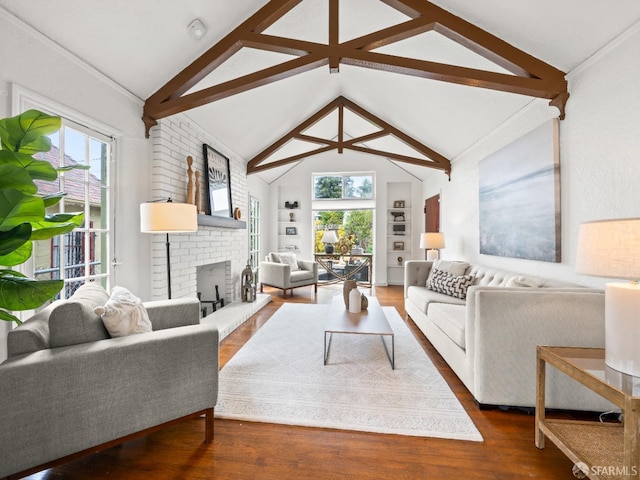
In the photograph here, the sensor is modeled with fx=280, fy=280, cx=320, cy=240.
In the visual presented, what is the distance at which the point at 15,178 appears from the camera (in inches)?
35.7

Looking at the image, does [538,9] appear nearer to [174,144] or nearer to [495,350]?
[495,350]

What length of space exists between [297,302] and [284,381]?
2.55 meters

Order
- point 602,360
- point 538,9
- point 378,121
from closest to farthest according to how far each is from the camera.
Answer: point 602,360 → point 538,9 → point 378,121

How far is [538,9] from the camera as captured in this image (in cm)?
192

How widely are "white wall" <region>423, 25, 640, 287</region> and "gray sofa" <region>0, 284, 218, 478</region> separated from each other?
2693 millimetres

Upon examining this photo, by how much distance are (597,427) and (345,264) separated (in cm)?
529

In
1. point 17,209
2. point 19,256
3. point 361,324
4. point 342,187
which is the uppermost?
point 342,187

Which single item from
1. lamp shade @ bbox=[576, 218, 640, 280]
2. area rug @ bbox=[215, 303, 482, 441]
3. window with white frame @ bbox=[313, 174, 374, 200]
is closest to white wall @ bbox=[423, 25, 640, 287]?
lamp shade @ bbox=[576, 218, 640, 280]

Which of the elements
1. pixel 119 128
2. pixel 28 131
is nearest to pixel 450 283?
pixel 28 131

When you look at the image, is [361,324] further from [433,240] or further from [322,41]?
[322,41]

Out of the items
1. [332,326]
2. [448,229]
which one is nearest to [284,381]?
[332,326]

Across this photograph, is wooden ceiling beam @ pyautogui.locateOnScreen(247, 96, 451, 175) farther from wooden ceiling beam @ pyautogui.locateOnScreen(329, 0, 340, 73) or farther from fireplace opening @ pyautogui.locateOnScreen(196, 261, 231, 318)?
wooden ceiling beam @ pyautogui.locateOnScreen(329, 0, 340, 73)

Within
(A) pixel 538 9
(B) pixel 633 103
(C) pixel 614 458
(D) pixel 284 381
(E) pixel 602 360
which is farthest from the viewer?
(D) pixel 284 381

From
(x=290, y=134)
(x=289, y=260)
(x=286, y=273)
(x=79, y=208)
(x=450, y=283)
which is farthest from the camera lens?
(x=289, y=260)
